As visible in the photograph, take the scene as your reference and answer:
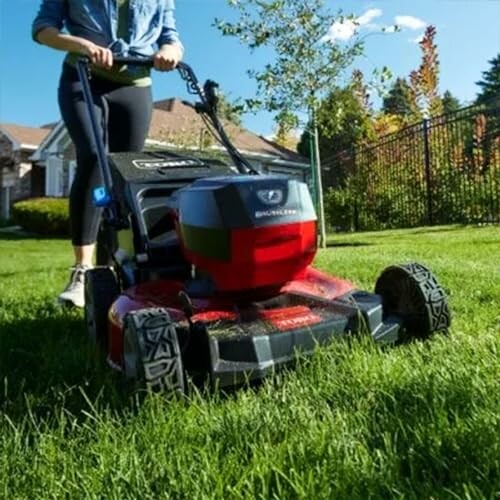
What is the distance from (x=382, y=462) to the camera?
102 centimetres

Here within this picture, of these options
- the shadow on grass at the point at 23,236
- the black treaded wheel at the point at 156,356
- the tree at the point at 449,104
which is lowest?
the black treaded wheel at the point at 156,356

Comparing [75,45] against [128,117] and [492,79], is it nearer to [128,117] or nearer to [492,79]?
[128,117]

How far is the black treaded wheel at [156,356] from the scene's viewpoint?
1366 millimetres

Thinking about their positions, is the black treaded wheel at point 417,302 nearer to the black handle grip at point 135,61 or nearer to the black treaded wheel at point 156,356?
the black treaded wheel at point 156,356

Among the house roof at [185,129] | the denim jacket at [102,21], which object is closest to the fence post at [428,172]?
the house roof at [185,129]

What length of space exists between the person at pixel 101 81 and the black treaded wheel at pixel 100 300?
691 millimetres

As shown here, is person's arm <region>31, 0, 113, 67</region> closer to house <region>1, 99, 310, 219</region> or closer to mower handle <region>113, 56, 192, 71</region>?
mower handle <region>113, 56, 192, 71</region>

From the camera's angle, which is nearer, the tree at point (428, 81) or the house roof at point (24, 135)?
the tree at point (428, 81)

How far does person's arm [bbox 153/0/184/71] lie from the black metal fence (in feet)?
20.9

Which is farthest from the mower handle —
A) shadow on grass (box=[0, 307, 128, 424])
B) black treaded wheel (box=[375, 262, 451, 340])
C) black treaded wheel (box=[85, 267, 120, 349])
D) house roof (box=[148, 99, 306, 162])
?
house roof (box=[148, 99, 306, 162])

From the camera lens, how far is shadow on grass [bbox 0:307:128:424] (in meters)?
1.50

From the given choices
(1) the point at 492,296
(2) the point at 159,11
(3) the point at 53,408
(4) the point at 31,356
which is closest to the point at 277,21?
(2) the point at 159,11

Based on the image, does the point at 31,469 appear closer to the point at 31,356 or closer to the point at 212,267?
the point at 212,267

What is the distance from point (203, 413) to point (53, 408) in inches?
15.4
